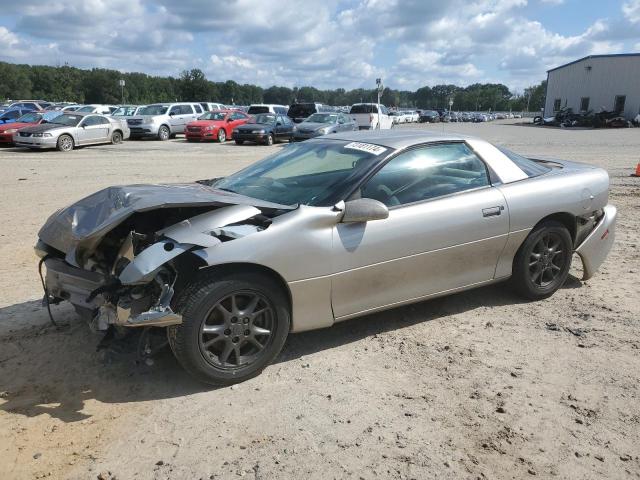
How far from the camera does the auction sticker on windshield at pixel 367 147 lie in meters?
4.15

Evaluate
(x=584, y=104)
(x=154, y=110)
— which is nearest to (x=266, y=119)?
(x=154, y=110)

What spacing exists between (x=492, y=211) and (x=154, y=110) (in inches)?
984

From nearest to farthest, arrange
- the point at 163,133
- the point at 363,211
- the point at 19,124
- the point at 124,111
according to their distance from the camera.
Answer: the point at 363,211 < the point at 19,124 < the point at 163,133 < the point at 124,111

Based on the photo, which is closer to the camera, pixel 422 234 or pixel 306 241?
pixel 306 241

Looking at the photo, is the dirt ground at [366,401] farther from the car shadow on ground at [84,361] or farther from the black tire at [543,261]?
the black tire at [543,261]

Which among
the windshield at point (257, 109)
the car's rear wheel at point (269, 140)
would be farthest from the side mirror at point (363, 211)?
the windshield at point (257, 109)

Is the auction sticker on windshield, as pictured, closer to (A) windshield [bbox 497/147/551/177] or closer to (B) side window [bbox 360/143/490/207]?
(B) side window [bbox 360/143/490/207]

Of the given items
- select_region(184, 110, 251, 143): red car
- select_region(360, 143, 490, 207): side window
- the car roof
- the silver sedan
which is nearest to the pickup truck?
select_region(184, 110, 251, 143): red car

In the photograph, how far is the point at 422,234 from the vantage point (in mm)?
3969

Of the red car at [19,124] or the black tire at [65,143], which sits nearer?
the black tire at [65,143]

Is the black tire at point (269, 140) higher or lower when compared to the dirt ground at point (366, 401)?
higher

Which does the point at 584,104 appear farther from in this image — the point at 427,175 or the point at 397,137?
the point at 427,175

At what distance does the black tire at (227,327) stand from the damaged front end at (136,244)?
12cm

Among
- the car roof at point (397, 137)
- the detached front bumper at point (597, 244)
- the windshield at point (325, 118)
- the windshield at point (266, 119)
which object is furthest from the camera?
the windshield at point (266, 119)
